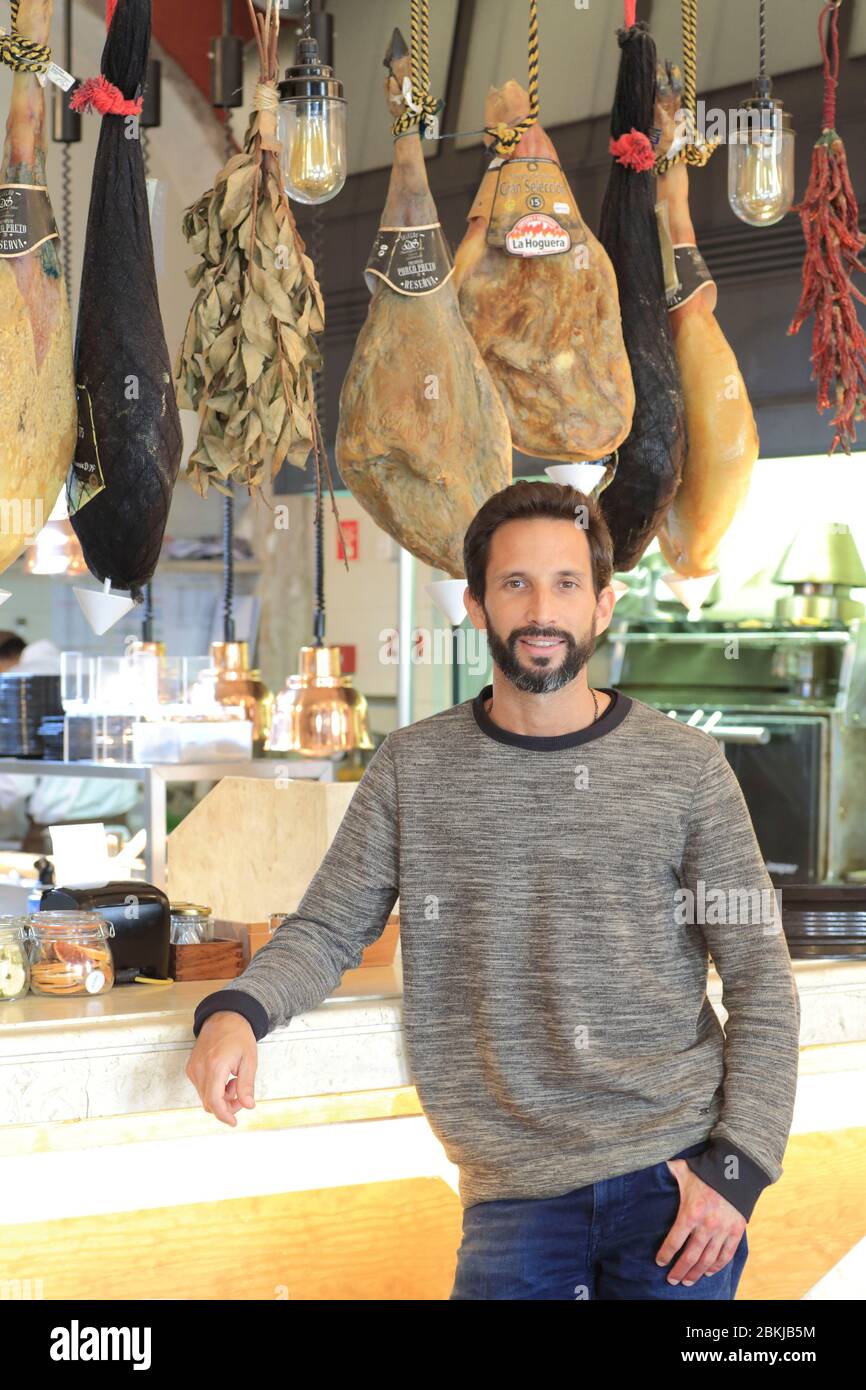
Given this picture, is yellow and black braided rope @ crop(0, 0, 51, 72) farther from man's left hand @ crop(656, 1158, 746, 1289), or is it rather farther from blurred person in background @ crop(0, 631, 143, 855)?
blurred person in background @ crop(0, 631, 143, 855)

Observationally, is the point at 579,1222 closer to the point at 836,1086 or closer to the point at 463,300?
the point at 836,1086

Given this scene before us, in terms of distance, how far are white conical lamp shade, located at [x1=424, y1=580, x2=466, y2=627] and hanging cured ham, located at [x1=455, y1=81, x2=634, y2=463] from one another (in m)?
0.29

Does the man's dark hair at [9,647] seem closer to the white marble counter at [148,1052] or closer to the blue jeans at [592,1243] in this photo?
the white marble counter at [148,1052]

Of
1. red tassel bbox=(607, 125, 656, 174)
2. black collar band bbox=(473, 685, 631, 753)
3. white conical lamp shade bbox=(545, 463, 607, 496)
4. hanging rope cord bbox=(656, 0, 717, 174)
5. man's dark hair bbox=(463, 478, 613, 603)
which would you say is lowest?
black collar band bbox=(473, 685, 631, 753)

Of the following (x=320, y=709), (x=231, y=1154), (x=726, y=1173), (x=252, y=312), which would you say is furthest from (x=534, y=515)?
(x=320, y=709)

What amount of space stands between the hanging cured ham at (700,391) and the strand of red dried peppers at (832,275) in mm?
229

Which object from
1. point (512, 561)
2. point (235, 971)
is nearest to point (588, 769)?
point (512, 561)

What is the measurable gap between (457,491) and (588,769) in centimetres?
52

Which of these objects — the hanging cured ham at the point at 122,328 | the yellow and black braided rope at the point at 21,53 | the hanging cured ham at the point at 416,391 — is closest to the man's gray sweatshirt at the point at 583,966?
the hanging cured ham at the point at 416,391

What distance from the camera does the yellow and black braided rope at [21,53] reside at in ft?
6.32

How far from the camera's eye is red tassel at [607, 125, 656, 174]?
93.1 inches

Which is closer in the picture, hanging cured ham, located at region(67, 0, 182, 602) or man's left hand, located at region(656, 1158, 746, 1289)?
man's left hand, located at region(656, 1158, 746, 1289)

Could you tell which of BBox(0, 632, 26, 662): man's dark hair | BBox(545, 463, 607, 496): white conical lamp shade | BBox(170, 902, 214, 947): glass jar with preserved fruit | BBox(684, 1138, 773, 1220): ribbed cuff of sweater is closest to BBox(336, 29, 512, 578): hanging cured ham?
BBox(545, 463, 607, 496): white conical lamp shade

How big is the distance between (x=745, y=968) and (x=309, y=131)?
1329mm
